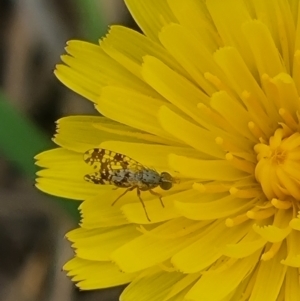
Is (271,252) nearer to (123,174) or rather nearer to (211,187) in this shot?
(211,187)

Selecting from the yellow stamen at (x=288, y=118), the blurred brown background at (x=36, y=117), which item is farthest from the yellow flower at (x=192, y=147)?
the blurred brown background at (x=36, y=117)

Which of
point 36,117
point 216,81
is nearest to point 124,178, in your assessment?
point 216,81

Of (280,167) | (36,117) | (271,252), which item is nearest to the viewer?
(271,252)

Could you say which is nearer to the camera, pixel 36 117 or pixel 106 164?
pixel 106 164

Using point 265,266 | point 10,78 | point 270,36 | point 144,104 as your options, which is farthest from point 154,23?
point 10,78

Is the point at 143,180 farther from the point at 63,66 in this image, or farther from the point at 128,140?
the point at 63,66

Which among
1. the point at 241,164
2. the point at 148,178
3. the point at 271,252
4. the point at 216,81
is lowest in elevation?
the point at 271,252

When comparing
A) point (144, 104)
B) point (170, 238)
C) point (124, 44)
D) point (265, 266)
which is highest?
point (124, 44)
